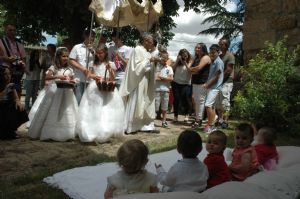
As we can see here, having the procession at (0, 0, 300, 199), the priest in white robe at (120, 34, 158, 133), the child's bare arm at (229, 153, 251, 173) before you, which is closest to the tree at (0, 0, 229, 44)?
the procession at (0, 0, 300, 199)

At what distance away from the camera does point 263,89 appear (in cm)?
642

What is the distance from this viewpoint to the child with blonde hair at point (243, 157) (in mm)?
3506

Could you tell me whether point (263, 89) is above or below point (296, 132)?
above

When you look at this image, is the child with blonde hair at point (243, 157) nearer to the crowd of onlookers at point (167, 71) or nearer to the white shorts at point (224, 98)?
the crowd of onlookers at point (167, 71)

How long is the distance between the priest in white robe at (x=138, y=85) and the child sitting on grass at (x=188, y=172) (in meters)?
4.02

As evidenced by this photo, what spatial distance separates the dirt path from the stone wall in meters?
2.75

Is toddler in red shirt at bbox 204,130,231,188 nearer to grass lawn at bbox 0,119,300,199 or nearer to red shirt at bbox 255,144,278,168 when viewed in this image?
red shirt at bbox 255,144,278,168

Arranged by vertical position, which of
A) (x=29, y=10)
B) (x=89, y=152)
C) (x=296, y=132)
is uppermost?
(x=29, y=10)

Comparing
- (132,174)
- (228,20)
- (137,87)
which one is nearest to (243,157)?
(132,174)

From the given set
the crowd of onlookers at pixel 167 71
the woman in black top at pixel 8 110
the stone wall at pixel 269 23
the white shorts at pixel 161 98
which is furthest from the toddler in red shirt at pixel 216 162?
the white shorts at pixel 161 98

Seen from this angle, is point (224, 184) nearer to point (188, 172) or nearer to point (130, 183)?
point (188, 172)

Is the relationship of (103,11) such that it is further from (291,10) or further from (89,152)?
(291,10)

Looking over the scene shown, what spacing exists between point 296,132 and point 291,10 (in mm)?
2344

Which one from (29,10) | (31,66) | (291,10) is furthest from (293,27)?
(29,10)
